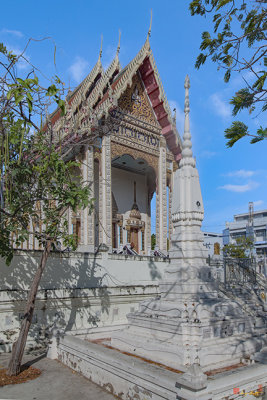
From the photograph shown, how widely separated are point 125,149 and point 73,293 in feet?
27.7

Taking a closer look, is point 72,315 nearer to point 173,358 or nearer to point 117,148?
point 173,358

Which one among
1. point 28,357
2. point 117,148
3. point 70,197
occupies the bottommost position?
point 28,357

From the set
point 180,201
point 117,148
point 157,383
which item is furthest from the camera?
point 117,148

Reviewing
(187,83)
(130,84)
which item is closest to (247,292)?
(187,83)

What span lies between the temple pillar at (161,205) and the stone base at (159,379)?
10.6 m

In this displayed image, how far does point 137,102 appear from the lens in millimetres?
16547

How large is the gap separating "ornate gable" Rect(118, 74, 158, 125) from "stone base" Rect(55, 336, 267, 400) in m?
12.3

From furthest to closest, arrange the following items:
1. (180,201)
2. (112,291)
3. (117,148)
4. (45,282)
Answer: (117,148) < (112,291) < (45,282) < (180,201)

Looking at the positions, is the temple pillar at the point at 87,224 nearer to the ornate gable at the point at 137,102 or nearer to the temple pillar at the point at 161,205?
the ornate gable at the point at 137,102

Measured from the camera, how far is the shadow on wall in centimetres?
768

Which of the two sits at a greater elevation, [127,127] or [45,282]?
[127,127]

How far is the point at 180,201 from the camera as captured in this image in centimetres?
665

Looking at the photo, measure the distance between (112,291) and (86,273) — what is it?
0.88 metres

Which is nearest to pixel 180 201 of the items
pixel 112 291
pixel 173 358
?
pixel 173 358
